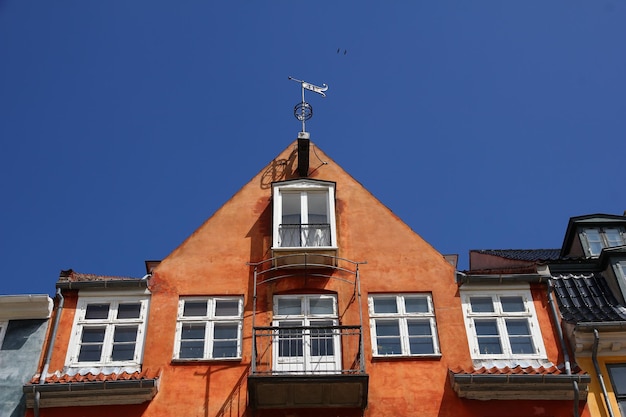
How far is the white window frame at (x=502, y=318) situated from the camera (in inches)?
776

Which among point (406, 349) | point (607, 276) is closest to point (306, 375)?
point (406, 349)

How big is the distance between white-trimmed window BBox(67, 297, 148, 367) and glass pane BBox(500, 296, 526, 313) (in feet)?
30.2

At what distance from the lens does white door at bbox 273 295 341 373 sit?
19078 mm

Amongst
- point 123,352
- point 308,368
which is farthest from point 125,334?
point 308,368

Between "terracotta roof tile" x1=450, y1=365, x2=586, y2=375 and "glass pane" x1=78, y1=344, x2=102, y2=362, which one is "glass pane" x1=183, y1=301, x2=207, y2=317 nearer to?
"glass pane" x1=78, y1=344, x2=102, y2=362

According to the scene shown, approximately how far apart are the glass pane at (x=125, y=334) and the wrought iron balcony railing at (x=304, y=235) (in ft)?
14.6

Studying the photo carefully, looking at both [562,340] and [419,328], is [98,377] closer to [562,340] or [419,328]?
[419,328]

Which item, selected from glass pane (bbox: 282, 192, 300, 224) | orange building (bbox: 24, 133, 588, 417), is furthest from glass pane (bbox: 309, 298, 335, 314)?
glass pane (bbox: 282, 192, 300, 224)

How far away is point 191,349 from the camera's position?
19734 mm

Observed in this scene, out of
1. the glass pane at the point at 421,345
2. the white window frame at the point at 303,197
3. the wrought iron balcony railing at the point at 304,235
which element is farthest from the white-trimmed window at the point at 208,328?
the glass pane at the point at 421,345

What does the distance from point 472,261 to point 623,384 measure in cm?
1338

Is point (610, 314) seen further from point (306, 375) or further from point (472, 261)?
point (472, 261)

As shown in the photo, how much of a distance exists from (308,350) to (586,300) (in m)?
7.76

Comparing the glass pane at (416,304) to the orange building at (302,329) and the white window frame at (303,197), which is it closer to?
the orange building at (302,329)
